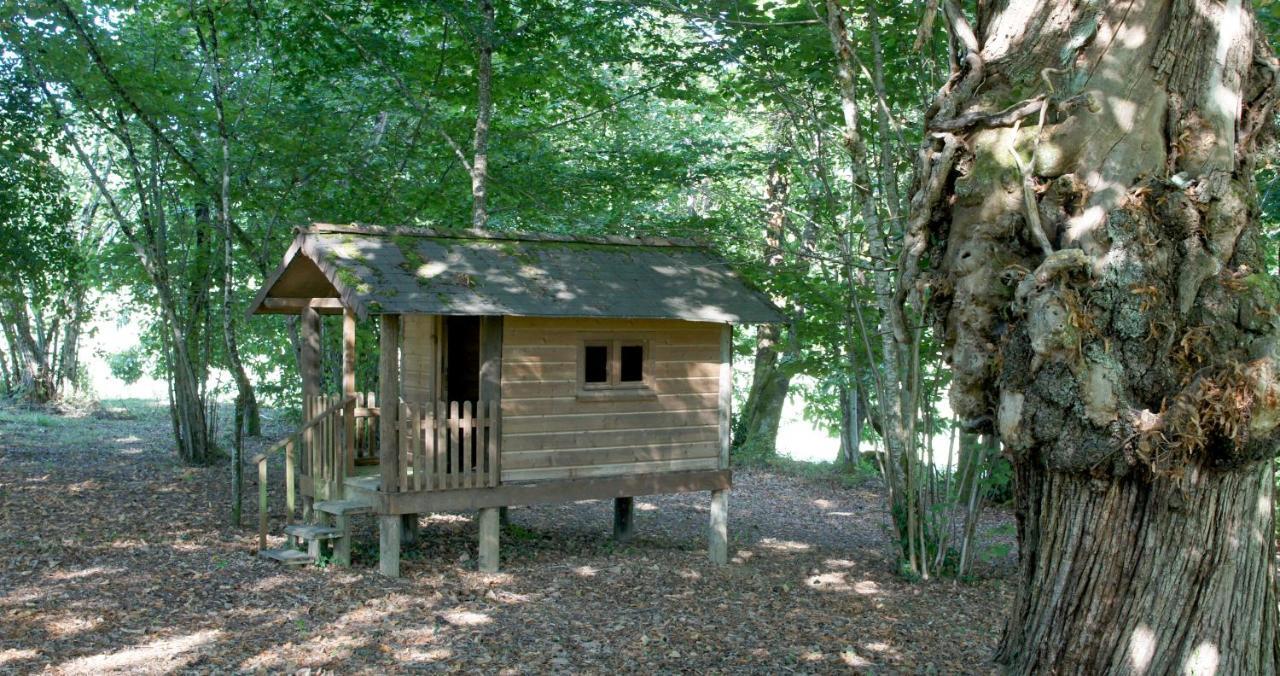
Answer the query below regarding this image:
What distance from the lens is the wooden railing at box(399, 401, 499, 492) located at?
9570 millimetres

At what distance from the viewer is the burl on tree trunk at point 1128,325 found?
4.26m

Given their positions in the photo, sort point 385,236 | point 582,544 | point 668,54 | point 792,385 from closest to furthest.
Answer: point 385,236 → point 582,544 → point 668,54 → point 792,385

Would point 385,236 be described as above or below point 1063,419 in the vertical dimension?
above

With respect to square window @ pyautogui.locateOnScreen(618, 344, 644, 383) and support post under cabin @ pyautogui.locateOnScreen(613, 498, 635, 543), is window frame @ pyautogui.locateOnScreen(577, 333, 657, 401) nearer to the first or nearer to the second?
square window @ pyautogui.locateOnScreen(618, 344, 644, 383)

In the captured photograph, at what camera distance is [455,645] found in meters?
7.47

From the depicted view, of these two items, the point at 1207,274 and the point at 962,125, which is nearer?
the point at 1207,274

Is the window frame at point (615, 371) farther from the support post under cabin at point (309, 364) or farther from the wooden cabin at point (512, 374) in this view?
the support post under cabin at point (309, 364)

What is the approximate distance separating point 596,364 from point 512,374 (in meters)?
1.20

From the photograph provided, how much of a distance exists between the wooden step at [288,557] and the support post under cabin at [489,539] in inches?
63.9

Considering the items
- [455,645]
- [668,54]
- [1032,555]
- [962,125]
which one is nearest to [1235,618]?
[1032,555]

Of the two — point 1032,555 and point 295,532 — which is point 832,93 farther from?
point 1032,555

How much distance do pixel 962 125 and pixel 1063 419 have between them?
1.44m

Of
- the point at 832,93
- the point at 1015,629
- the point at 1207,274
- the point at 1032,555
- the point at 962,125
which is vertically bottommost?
the point at 1015,629

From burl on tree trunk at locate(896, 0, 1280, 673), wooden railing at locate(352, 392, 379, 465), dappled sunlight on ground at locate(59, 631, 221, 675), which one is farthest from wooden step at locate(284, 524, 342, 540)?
burl on tree trunk at locate(896, 0, 1280, 673)
